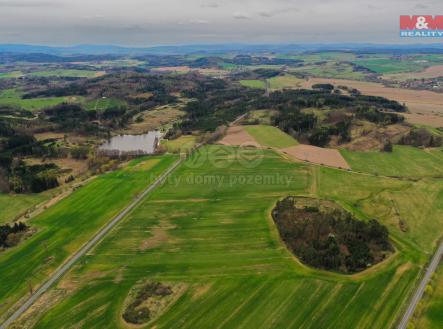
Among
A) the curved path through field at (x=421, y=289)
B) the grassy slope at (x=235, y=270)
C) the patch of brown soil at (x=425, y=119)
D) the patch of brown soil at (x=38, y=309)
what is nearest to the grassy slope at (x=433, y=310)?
the curved path through field at (x=421, y=289)

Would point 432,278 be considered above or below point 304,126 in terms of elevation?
below

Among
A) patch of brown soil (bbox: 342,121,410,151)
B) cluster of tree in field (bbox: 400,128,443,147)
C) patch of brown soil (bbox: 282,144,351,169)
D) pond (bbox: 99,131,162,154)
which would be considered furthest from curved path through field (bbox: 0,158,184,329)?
cluster of tree in field (bbox: 400,128,443,147)

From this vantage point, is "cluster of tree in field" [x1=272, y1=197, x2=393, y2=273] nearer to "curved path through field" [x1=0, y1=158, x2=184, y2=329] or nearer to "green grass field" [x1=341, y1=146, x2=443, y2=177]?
"curved path through field" [x1=0, y1=158, x2=184, y2=329]

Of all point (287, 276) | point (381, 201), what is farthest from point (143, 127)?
point (287, 276)

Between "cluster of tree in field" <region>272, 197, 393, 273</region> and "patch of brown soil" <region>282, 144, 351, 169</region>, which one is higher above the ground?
"patch of brown soil" <region>282, 144, 351, 169</region>

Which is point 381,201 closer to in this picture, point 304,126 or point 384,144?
point 384,144

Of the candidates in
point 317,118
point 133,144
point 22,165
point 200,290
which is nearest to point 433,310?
point 200,290

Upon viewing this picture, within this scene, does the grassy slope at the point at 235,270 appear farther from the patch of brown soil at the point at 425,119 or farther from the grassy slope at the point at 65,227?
the patch of brown soil at the point at 425,119
